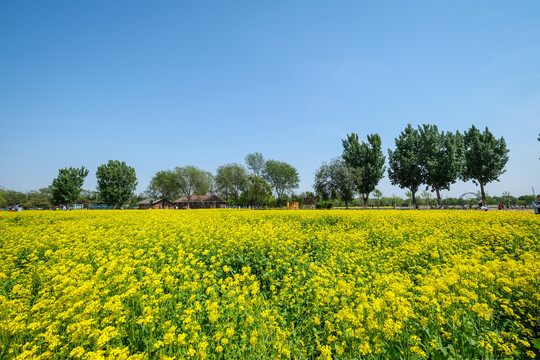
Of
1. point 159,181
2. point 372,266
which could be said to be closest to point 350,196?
point 372,266

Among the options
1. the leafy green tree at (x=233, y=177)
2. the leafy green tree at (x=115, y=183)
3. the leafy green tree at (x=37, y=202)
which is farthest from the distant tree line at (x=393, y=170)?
the leafy green tree at (x=37, y=202)

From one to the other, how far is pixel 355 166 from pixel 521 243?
133ft

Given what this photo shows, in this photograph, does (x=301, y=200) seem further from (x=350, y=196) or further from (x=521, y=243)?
(x=521, y=243)

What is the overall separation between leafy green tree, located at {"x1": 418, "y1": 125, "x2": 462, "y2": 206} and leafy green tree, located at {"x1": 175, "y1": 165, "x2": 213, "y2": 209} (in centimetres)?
6834

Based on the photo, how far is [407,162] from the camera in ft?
142

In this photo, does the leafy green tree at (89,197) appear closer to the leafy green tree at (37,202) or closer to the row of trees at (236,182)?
the leafy green tree at (37,202)

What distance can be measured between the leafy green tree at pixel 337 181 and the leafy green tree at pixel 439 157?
484 inches

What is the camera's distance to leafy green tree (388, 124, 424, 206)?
43.1m

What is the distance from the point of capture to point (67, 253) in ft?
18.4

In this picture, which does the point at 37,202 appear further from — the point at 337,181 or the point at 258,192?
the point at 337,181

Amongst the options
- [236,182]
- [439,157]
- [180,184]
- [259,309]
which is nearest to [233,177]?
[236,182]

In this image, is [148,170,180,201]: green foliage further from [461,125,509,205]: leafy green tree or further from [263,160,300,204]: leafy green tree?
[461,125,509,205]: leafy green tree

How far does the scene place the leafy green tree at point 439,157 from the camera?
3920 centimetres

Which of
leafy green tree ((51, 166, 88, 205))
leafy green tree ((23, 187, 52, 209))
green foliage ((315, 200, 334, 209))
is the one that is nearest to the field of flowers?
green foliage ((315, 200, 334, 209))
